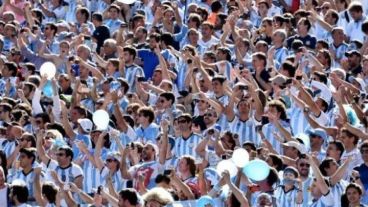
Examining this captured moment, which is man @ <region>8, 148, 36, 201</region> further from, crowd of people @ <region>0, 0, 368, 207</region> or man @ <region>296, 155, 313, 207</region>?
man @ <region>296, 155, 313, 207</region>

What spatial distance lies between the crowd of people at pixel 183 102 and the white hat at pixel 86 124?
0.07ft

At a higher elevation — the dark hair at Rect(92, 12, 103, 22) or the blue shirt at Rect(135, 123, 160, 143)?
the blue shirt at Rect(135, 123, 160, 143)

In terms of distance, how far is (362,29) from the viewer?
61.9ft

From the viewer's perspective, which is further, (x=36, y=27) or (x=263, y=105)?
(x=36, y=27)

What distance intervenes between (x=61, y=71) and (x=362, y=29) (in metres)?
3.44

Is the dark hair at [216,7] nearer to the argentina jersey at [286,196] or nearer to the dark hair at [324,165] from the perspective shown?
the dark hair at [324,165]

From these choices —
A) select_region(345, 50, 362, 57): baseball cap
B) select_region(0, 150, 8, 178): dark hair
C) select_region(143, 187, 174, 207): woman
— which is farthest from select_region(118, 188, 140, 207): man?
select_region(345, 50, 362, 57): baseball cap

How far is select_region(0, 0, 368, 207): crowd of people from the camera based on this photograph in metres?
14.2

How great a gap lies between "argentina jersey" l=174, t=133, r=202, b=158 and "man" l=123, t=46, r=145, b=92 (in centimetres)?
264

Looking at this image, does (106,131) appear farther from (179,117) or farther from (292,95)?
(292,95)

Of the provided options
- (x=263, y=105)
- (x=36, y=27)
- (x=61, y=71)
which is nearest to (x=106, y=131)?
(x=263, y=105)

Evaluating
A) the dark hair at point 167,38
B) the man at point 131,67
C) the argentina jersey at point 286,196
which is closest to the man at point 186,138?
the argentina jersey at point 286,196

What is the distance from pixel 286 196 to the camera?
13867mm

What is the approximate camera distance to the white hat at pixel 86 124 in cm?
1675
